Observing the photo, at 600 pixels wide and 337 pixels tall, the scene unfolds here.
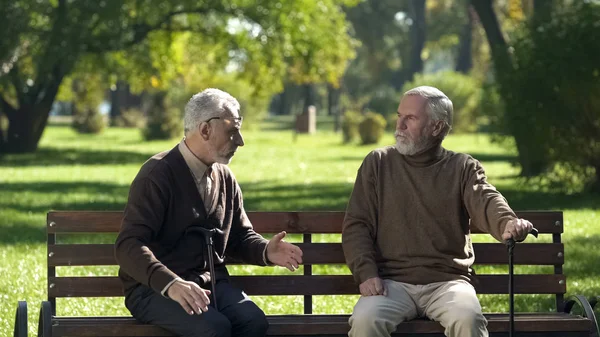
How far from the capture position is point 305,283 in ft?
20.5

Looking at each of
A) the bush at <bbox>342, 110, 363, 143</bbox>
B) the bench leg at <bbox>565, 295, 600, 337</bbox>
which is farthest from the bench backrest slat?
the bush at <bbox>342, 110, 363, 143</bbox>

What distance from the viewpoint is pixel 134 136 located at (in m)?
45.1

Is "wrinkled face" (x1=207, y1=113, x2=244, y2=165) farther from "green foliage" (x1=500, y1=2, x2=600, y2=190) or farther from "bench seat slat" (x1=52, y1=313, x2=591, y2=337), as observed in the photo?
"green foliage" (x1=500, y1=2, x2=600, y2=190)

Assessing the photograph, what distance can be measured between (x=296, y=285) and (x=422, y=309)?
0.67m

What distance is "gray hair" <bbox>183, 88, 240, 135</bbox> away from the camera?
5.70 metres

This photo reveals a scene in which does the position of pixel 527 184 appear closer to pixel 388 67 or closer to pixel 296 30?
pixel 296 30

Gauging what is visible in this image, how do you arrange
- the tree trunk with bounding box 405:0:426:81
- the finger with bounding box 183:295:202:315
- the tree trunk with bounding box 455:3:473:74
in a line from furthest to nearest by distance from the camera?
1. the tree trunk with bounding box 455:3:473:74
2. the tree trunk with bounding box 405:0:426:81
3. the finger with bounding box 183:295:202:315

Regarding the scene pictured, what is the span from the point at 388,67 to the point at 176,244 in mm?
78003

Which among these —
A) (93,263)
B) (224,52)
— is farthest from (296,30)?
(93,263)

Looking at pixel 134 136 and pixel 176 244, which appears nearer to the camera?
pixel 176 244

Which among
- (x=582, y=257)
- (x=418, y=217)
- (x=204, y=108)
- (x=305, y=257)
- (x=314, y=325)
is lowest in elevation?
(x=582, y=257)

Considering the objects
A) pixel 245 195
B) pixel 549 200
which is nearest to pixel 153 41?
pixel 245 195

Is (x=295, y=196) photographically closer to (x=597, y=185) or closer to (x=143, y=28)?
(x=597, y=185)

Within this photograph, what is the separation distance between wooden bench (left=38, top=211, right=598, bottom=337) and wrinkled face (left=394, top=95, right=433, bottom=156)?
574mm
